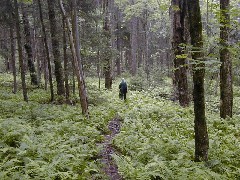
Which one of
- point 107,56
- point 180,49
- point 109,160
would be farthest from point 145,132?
point 107,56

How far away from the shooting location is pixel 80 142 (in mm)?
9633

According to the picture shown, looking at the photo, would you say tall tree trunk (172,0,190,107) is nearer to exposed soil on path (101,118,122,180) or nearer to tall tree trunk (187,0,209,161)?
exposed soil on path (101,118,122,180)

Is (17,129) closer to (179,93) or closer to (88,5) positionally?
(179,93)

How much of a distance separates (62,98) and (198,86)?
12429mm

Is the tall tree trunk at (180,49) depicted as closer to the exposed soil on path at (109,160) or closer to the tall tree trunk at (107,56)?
the exposed soil on path at (109,160)

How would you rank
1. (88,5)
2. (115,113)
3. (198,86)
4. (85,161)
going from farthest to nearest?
1. (88,5)
2. (115,113)
3. (85,161)
4. (198,86)

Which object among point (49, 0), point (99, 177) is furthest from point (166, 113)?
point (49, 0)

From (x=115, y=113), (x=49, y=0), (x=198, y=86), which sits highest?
(x=49, y=0)

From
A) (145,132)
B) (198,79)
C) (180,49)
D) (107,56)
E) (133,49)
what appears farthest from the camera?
(133,49)

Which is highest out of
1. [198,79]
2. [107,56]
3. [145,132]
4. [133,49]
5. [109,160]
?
[133,49]

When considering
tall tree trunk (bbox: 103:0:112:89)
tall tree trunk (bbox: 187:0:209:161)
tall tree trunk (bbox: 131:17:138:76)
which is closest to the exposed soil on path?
tall tree trunk (bbox: 187:0:209:161)

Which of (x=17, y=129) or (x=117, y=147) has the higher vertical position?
(x=17, y=129)

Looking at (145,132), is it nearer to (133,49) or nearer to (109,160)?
(109,160)

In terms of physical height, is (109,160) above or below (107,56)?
below
